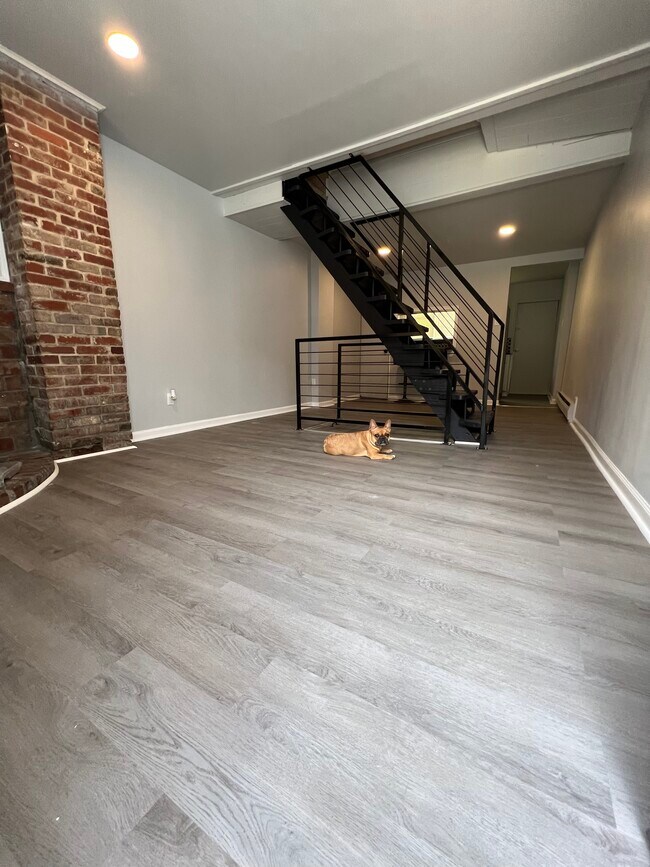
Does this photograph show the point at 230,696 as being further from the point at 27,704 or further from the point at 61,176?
the point at 61,176

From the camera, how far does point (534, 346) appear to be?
7.43 meters

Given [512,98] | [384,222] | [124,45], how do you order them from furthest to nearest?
1. [384,222]
2. [512,98]
3. [124,45]

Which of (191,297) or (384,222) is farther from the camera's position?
(384,222)

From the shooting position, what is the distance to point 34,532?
148 centimetres

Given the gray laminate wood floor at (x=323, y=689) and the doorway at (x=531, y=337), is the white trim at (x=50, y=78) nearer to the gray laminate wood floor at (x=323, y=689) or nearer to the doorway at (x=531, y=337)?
the gray laminate wood floor at (x=323, y=689)

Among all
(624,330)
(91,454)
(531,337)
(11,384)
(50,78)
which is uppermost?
(50,78)

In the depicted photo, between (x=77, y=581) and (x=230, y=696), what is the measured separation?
77 cm

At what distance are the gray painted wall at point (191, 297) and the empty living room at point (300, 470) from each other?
0.03 m

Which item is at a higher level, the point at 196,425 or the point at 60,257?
the point at 60,257

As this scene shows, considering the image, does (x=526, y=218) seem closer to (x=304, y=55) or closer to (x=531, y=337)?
(x=304, y=55)

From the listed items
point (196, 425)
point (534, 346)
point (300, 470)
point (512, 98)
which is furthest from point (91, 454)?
point (534, 346)

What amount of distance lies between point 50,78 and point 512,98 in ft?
10.5

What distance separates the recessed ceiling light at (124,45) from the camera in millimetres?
1919

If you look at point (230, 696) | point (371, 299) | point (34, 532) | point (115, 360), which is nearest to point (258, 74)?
point (371, 299)
